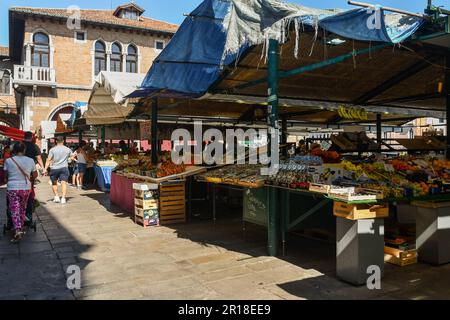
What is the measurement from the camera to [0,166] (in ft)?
52.9

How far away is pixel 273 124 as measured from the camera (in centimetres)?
573

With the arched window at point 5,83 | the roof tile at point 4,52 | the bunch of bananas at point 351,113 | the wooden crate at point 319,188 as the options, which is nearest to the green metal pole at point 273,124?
the wooden crate at point 319,188

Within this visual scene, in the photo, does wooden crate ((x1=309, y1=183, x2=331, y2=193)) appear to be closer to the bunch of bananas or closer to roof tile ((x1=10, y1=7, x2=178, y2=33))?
the bunch of bananas

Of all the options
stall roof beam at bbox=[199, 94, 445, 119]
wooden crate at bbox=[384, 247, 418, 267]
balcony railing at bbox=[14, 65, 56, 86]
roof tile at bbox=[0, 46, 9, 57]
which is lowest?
wooden crate at bbox=[384, 247, 418, 267]

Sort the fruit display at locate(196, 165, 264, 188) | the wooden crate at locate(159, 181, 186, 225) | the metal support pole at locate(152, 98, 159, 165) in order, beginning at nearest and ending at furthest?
1. the fruit display at locate(196, 165, 264, 188)
2. the wooden crate at locate(159, 181, 186, 225)
3. the metal support pole at locate(152, 98, 159, 165)

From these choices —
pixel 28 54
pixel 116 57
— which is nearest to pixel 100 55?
pixel 116 57

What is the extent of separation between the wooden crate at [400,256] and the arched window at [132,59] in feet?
92.7

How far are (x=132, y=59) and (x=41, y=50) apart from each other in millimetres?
6381

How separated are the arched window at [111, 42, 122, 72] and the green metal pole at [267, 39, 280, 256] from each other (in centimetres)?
→ 2647

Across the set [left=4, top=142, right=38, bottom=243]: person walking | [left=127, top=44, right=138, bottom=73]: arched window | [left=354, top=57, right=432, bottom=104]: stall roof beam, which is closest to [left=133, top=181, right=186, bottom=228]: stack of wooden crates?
[left=4, top=142, right=38, bottom=243]: person walking

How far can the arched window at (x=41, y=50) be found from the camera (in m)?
27.3

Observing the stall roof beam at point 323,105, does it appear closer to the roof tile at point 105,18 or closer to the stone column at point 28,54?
the stone column at point 28,54

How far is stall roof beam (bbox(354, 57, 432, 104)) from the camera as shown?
24.9 feet
